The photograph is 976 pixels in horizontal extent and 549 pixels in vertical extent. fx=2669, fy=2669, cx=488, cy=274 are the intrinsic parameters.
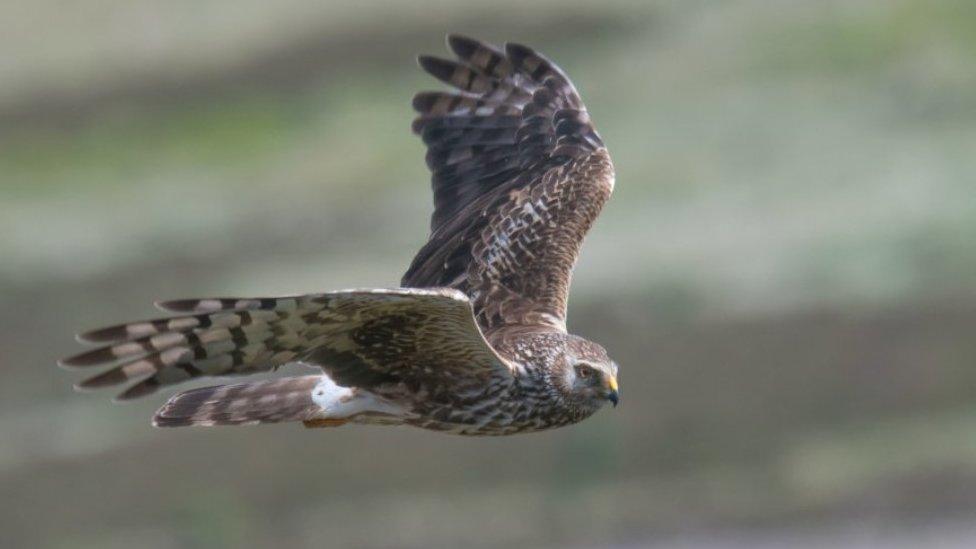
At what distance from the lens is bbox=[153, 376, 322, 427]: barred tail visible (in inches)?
411

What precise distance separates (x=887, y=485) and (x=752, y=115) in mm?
7161

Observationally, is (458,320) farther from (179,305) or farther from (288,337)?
(179,305)

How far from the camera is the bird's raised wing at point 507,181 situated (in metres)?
11.6

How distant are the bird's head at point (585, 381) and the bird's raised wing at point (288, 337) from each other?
410mm

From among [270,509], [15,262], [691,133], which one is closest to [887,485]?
[270,509]

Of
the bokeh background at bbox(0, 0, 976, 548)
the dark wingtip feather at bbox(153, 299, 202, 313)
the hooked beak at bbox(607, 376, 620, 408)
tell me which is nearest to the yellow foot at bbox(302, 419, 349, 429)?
the hooked beak at bbox(607, 376, 620, 408)

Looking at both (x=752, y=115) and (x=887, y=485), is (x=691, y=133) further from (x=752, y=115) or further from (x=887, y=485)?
(x=887, y=485)

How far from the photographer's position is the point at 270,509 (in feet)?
59.8

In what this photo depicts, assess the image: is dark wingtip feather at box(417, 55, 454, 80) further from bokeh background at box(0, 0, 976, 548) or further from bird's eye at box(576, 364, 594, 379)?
bokeh background at box(0, 0, 976, 548)

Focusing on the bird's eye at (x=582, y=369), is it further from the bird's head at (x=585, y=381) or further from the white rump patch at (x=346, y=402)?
the white rump patch at (x=346, y=402)

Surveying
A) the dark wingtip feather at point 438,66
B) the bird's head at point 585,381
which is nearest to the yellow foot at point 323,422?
the bird's head at point 585,381

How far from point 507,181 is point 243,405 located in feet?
7.27

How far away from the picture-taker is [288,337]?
9773 mm

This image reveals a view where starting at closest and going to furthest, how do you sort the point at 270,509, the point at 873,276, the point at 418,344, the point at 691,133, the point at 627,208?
1. the point at 418,344
2. the point at 270,509
3. the point at 873,276
4. the point at 627,208
5. the point at 691,133
